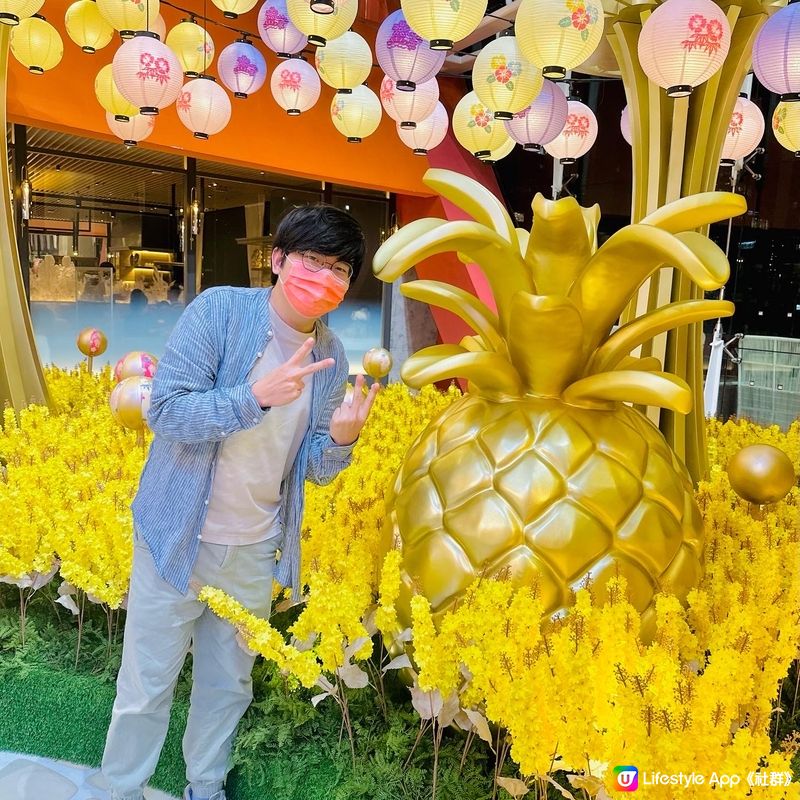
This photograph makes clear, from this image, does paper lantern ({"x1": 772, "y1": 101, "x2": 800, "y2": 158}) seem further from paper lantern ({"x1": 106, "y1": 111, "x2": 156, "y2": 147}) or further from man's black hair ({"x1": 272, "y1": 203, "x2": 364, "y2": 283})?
paper lantern ({"x1": 106, "y1": 111, "x2": 156, "y2": 147})

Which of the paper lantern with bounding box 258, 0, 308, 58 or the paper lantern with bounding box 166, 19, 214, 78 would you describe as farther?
the paper lantern with bounding box 166, 19, 214, 78

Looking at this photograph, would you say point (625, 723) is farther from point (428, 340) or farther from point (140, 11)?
point (428, 340)

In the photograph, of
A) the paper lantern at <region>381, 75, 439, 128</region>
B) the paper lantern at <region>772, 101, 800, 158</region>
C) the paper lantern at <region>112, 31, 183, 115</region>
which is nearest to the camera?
the paper lantern at <region>112, 31, 183, 115</region>

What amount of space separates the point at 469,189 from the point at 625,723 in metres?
1.10

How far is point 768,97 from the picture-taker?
6.99m

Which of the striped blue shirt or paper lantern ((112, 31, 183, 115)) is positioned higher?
paper lantern ((112, 31, 183, 115))

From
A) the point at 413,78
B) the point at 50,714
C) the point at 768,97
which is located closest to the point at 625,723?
the point at 50,714

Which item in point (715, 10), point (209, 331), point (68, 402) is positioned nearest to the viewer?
point (209, 331)

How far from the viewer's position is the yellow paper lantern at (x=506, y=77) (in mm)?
3461

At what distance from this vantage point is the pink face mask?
1524 millimetres

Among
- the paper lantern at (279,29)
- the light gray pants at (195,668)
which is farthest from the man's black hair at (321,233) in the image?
the paper lantern at (279,29)

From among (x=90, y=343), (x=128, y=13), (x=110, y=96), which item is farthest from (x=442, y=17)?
(x=90, y=343)

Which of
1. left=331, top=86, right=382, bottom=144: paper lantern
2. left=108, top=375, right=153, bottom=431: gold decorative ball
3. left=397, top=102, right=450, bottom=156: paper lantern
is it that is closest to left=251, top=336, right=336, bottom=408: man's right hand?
left=108, top=375, right=153, bottom=431: gold decorative ball

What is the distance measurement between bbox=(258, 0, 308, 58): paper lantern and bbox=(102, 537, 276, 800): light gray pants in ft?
10.4
